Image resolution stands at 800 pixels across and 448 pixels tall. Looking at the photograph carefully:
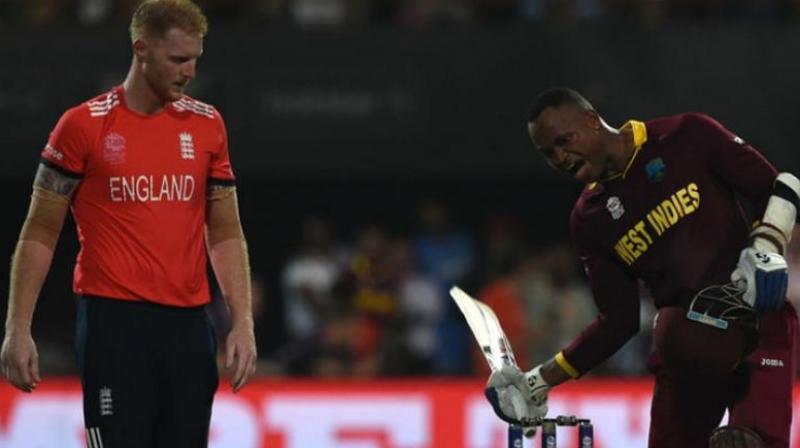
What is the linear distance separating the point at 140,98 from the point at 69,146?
0.31 meters

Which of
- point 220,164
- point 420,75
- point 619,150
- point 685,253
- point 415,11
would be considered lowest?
point 685,253

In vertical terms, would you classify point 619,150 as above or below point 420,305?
above

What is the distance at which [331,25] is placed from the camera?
14.6 meters

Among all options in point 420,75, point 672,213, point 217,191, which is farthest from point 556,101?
point 420,75

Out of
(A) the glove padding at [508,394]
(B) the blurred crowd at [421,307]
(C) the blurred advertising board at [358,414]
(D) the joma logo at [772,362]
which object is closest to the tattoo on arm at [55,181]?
(A) the glove padding at [508,394]

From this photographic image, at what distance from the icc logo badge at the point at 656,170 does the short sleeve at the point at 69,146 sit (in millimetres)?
1998

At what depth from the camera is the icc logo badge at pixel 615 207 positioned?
22.0ft

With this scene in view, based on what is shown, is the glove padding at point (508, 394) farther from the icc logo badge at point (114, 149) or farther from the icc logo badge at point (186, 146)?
the icc logo badge at point (114, 149)

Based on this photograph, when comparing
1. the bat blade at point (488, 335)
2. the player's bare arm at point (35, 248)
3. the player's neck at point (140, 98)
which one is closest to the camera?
the player's bare arm at point (35, 248)

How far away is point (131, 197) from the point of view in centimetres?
617

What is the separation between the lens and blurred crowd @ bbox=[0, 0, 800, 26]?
14523 millimetres

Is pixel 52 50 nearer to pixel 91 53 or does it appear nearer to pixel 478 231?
pixel 91 53

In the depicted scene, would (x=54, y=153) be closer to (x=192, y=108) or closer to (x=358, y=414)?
(x=192, y=108)

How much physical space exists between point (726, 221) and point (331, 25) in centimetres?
832
